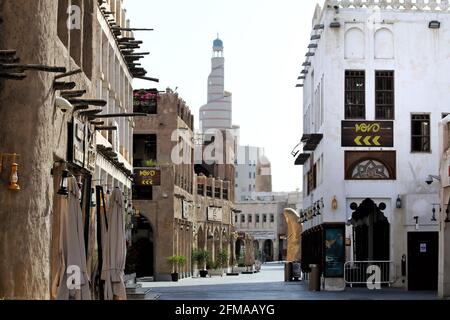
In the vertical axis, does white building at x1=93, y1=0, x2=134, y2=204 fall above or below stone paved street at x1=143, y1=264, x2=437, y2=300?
above

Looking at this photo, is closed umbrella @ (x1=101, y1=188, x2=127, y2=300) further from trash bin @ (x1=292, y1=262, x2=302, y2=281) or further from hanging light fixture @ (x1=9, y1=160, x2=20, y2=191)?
trash bin @ (x1=292, y1=262, x2=302, y2=281)

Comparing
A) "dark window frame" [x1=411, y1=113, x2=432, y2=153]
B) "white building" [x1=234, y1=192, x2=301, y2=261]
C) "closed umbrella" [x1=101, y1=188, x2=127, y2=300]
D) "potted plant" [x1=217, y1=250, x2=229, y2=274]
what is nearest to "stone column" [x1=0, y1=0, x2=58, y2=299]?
"closed umbrella" [x1=101, y1=188, x2=127, y2=300]

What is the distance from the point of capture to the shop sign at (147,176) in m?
53.2

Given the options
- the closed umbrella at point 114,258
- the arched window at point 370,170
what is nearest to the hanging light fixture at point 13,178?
the closed umbrella at point 114,258

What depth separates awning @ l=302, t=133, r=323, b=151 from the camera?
36816 mm

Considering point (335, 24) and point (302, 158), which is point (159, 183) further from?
point (335, 24)

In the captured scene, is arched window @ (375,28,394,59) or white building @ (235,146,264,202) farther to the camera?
white building @ (235,146,264,202)

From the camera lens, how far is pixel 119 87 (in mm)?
32344

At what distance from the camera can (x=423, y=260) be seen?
35.0 metres

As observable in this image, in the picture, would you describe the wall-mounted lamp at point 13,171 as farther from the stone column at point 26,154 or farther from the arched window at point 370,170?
the arched window at point 370,170

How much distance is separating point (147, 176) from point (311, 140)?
17671mm

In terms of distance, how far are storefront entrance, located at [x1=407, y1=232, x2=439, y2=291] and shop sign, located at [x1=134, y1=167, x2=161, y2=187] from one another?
2105cm

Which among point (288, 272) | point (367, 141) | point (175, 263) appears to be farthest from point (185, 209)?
point (367, 141)
